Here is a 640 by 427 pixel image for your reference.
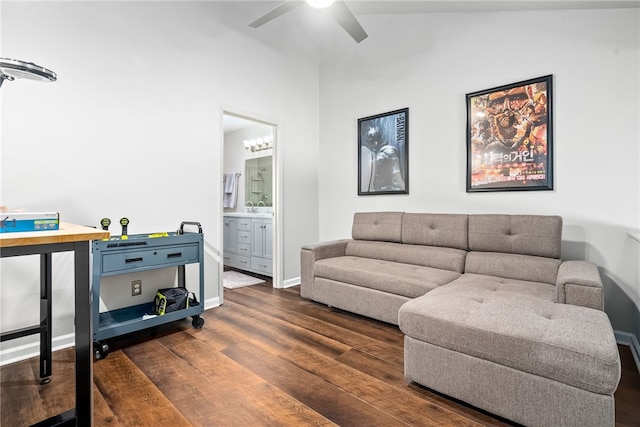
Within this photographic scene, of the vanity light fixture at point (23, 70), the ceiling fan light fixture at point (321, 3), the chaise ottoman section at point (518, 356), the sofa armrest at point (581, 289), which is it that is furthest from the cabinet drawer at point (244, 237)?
the sofa armrest at point (581, 289)

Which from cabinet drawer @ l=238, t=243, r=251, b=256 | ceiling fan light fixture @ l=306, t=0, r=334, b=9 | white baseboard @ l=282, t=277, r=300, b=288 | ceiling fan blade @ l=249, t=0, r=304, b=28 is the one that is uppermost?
ceiling fan blade @ l=249, t=0, r=304, b=28

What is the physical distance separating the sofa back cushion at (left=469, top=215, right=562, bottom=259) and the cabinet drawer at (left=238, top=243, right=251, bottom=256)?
3.00m

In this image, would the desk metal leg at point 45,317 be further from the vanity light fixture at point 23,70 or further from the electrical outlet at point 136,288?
the vanity light fixture at point 23,70

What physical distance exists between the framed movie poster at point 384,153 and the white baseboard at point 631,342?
6.72 ft

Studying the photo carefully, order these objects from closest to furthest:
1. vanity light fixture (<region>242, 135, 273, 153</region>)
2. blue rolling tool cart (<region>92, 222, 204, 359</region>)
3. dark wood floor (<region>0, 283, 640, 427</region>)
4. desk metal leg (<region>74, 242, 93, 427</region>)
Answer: desk metal leg (<region>74, 242, 93, 427</region>) → dark wood floor (<region>0, 283, 640, 427</region>) → blue rolling tool cart (<region>92, 222, 204, 359</region>) → vanity light fixture (<region>242, 135, 273, 153</region>)

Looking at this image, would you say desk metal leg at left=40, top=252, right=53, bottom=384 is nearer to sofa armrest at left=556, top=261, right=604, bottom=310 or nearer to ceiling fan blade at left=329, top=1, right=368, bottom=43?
ceiling fan blade at left=329, top=1, right=368, bottom=43

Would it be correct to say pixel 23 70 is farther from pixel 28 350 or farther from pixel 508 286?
pixel 508 286

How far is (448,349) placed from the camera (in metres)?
1.59

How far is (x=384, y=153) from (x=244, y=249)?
2465mm

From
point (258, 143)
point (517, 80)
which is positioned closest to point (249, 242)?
point (258, 143)

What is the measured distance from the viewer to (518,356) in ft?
4.52

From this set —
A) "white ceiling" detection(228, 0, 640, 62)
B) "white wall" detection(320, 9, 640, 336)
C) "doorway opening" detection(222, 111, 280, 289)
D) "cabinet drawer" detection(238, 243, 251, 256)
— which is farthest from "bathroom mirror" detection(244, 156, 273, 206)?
"white ceiling" detection(228, 0, 640, 62)

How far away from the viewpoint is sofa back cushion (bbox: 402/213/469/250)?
286 cm

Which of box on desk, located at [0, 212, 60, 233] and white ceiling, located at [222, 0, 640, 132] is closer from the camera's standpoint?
box on desk, located at [0, 212, 60, 233]
